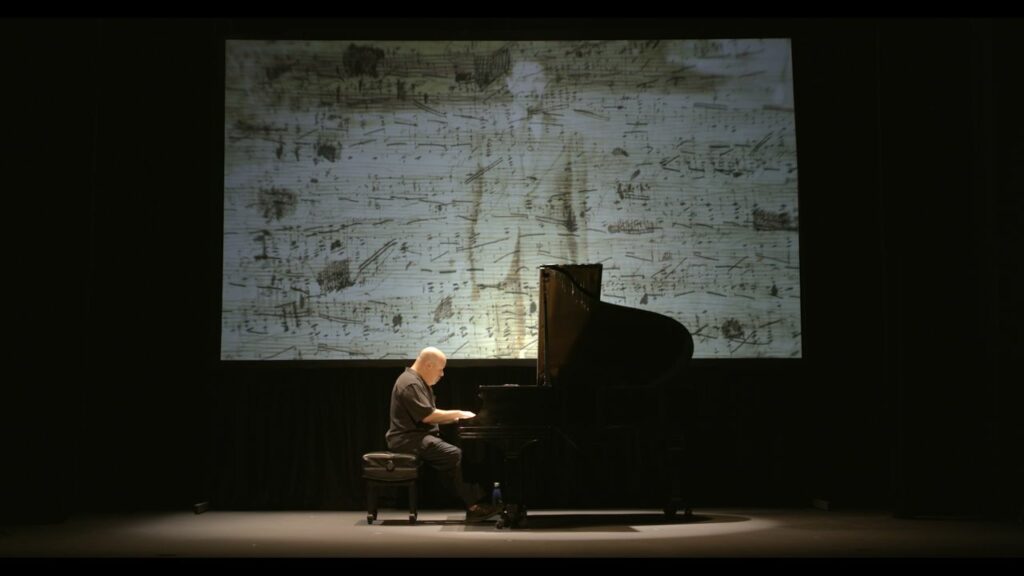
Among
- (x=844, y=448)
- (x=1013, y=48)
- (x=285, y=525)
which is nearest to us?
(x=285, y=525)

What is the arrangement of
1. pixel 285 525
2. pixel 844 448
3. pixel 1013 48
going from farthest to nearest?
pixel 844 448, pixel 1013 48, pixel 285 525

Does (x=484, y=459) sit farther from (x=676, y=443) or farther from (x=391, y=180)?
(x=391, y=180)

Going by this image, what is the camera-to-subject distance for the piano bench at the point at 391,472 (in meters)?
6.65

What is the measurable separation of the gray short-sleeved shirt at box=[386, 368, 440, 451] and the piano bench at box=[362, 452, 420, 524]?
3.6 inches

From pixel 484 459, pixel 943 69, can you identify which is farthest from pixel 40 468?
pixel 943 69

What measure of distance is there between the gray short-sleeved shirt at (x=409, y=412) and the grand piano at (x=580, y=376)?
417 mm

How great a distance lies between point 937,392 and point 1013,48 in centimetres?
221

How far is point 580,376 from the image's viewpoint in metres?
6.34

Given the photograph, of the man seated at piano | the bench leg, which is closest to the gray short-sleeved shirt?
the man seated at piano

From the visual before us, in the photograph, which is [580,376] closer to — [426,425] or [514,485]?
[514,485]

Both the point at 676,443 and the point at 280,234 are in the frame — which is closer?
the point at 676,443

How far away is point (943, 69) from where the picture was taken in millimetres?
6914

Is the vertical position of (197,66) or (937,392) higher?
(197,66)

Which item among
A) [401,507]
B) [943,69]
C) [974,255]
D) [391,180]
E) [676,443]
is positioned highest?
[943,69]
